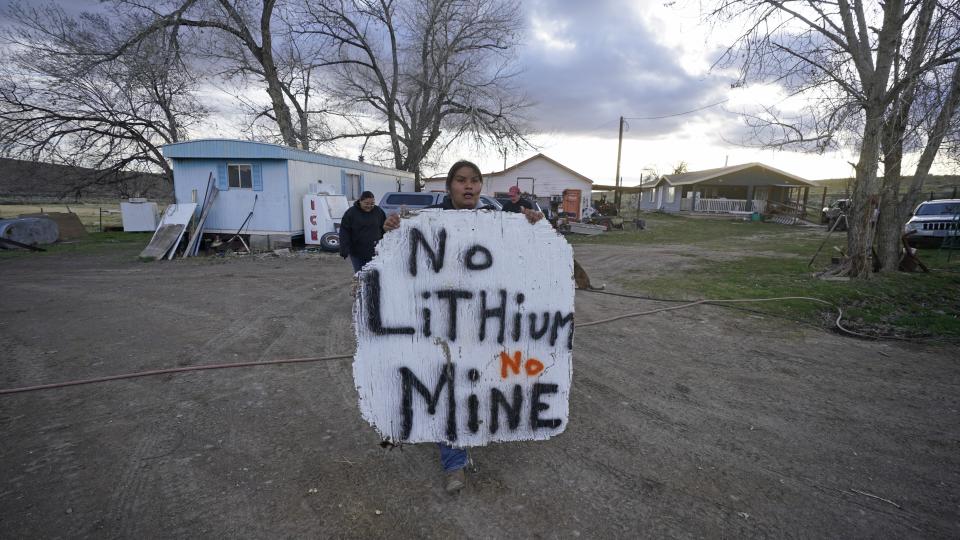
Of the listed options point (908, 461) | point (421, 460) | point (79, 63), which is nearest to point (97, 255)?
point (79, 63)

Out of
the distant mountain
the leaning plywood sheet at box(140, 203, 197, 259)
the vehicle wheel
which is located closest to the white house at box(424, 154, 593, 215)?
the distant mountain

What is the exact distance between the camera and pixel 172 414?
11.0 feet

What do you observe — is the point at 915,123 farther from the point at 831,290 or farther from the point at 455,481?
the point at 455,481

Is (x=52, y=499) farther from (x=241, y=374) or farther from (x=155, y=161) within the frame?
(x=155, y=161)

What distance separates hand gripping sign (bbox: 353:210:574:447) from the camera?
2.19 m

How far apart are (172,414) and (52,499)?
98 cm

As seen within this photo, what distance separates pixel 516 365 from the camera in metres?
2.32

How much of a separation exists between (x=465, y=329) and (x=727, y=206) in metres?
37.7

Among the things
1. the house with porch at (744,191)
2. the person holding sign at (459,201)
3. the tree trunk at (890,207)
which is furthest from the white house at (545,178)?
the person holding sign at (459,201)

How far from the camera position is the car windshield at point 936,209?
44.2 ft

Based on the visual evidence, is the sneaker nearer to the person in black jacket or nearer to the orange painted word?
the orange painted word

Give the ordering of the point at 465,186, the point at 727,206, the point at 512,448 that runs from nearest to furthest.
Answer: the point at 465,186
the point at 512,448
the point at 727,206

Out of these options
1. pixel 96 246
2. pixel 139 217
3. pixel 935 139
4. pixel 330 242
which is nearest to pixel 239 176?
pixel 330 242

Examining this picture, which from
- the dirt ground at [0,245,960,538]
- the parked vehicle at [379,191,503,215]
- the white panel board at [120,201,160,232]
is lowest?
the dirt ground at [0,245,960,538]
